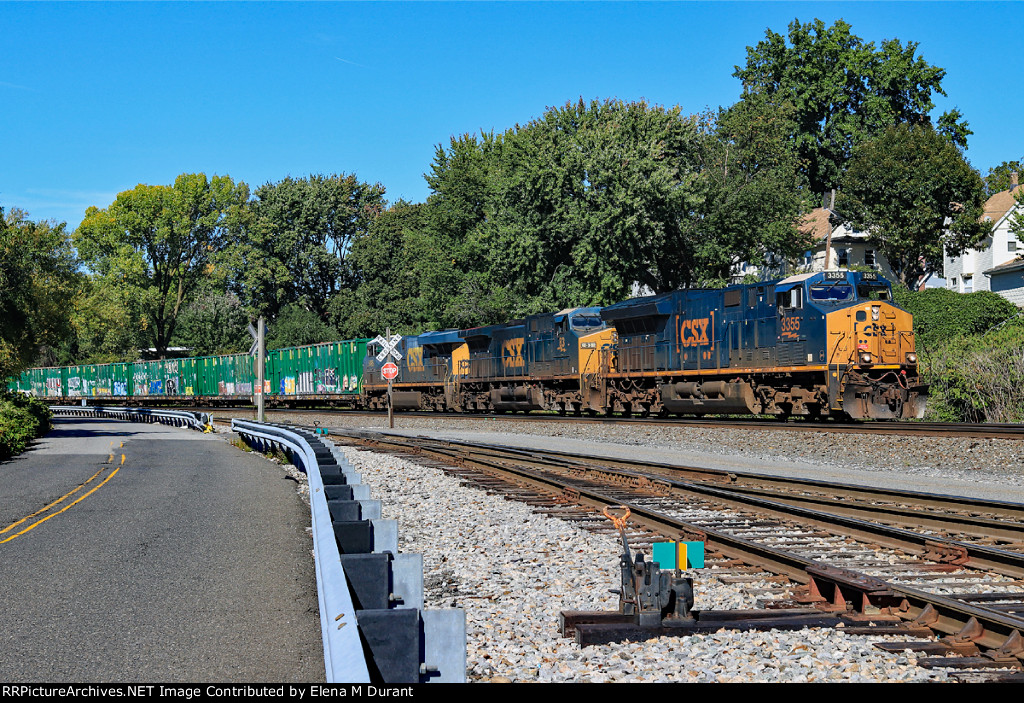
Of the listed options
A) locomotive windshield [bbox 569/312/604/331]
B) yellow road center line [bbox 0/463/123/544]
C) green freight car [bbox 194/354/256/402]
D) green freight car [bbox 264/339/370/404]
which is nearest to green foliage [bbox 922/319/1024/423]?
locomotive windshield [bbox 569/312/604/331]

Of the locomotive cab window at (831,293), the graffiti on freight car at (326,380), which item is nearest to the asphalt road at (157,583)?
the locomotive cab window at (831,293)

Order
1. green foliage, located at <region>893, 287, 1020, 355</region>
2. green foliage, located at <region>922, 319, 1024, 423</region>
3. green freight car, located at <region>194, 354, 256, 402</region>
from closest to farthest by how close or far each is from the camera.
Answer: green foliage, located at <region>922, 319, 1024, 423</region>
green foliage, located at <region>893, 287, 1020, 355</region>
green freight car, located at <region>194, 354, 256, 402</region>

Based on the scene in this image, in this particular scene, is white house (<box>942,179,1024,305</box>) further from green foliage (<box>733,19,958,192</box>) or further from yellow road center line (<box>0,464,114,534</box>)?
yellow road center line (<box>0,464,114,534</box>)

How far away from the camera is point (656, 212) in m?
44.6

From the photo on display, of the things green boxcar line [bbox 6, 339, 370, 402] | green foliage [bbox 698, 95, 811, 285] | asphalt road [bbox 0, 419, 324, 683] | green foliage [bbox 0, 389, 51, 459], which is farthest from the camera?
green foliage [bbox 698, 95, 811, 285]

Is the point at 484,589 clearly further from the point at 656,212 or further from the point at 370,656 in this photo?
Answer: the point at 656,212

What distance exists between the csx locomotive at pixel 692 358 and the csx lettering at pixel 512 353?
0.05m

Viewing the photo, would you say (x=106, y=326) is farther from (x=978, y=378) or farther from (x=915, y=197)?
(x=978, y=378)

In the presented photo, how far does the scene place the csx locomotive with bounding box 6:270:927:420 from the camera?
22062 mm

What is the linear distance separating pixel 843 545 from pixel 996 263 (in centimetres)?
6406

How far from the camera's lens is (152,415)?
159 ft

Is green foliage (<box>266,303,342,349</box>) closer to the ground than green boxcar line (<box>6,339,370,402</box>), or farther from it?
farther from it

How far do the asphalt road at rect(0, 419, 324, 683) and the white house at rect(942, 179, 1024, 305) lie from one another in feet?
164

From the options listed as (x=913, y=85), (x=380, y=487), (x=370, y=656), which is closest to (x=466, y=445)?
(x=380, y=487)
